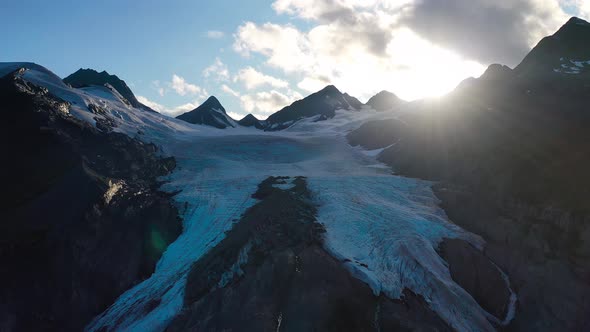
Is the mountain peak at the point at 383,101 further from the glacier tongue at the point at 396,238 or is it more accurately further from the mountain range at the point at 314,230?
the glacier tongue at the point at 396,238

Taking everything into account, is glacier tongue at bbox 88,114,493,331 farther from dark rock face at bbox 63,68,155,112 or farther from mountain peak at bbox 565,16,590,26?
dark rock face at bbox 63,68,155,112

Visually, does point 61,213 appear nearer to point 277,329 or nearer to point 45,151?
point 45,151

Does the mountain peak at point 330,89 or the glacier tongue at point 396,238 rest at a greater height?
the mountain peak at point 330,89

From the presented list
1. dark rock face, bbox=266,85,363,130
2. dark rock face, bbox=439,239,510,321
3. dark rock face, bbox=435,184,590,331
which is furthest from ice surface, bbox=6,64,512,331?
dark rock face, bbox=266,85,363,130

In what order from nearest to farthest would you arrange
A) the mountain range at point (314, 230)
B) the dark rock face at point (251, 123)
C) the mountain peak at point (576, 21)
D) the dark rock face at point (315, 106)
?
the mountain range at point (314, 230) → the mountain peak at point (576, 21) → the dark rock face at point (315, 106) → the dark rock face at point (251, 123)

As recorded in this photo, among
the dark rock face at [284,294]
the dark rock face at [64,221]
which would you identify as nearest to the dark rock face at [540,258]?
the dark rock face at [284,294]

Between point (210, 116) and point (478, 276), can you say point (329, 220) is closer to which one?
point (478, 276)

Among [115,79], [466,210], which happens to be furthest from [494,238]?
[115,79]
